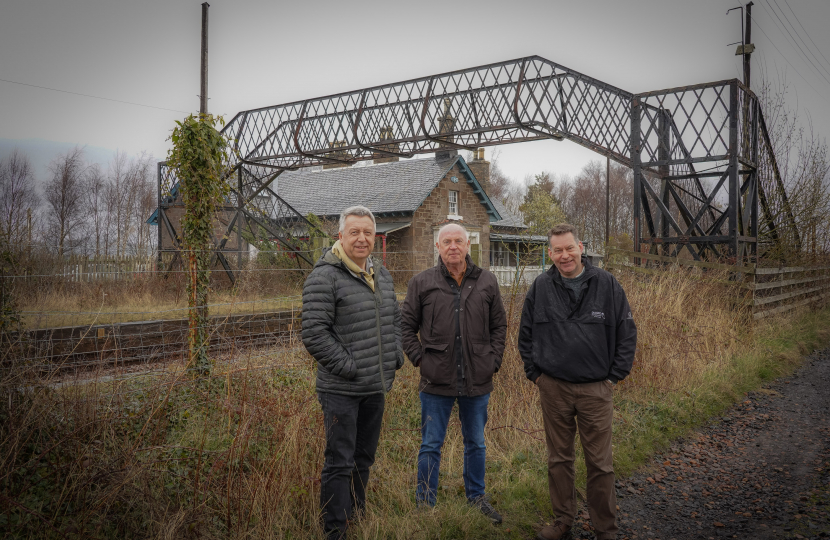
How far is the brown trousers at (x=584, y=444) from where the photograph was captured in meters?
3.84

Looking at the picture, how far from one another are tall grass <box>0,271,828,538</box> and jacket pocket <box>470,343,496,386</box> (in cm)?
89

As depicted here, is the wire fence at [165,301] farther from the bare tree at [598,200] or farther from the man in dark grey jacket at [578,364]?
the bare tree at [598,200]

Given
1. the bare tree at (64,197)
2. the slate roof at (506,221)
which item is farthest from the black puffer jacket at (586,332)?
the bare tree at (64,197)

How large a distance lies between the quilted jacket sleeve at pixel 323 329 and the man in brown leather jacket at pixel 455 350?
2.96 feet

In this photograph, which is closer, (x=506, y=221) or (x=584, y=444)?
(x=584, y=444)

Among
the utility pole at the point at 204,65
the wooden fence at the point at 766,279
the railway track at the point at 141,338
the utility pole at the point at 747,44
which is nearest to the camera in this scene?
the railway track at the point at 141,338

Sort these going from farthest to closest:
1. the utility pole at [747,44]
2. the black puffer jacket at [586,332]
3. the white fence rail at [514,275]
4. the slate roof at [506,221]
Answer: the slate roof at [506,221], the utility pole at [747,44], the white fence rail at [514,275], the black puffer jacket at [586,332]

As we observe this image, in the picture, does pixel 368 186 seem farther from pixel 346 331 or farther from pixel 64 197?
pixel 346 331

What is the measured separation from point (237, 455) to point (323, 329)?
1.41 metres

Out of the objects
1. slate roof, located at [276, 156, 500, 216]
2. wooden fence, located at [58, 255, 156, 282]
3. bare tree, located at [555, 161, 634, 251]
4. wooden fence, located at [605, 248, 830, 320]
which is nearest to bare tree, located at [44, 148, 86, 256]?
slate roof, located at [276, 156, 500, 216]

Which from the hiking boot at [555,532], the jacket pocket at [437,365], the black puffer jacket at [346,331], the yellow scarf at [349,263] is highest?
the yellow scarf at [349,263]

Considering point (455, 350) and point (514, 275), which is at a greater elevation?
point (514, 275)

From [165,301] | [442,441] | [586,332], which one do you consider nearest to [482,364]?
[442,441]

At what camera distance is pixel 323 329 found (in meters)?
3.32
